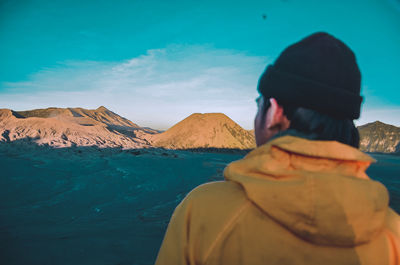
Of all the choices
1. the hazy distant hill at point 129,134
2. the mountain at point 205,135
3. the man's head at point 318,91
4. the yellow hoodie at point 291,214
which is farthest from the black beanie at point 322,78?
the mountain at point 205,135

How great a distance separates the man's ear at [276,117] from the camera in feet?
2.68

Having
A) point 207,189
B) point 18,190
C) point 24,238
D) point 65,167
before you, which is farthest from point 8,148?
point 207,189

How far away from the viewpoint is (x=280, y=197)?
57 cm

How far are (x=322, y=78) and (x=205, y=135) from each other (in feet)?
111

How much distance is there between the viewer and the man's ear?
0.82 meters

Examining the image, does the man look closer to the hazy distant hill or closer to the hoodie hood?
the hoodie hood

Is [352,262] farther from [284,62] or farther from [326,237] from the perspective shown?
[284,62]

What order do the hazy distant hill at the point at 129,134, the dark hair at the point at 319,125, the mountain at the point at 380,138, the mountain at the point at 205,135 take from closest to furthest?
the dark hair at the point at 319,125 → the hazy distant hill at the point at 129,134 → the mountain at the point at 205,135 → the mountain at the point at 380,138

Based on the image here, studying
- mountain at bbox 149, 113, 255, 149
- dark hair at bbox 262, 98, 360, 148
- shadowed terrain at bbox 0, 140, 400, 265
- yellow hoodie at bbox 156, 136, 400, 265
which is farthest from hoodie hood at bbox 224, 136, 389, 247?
mountain at bbox 149, 113, 255, 149

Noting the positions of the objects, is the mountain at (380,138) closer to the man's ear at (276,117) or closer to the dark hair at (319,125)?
the dark hair at (319,125)

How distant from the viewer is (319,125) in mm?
739

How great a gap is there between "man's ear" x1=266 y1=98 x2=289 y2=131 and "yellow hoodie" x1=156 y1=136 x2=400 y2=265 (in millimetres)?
165

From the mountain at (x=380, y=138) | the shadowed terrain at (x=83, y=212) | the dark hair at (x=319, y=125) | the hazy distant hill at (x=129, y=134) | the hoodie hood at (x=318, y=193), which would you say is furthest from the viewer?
the mountain at (x=380, y=138)

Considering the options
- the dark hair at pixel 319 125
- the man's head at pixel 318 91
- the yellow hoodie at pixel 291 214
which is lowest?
the yellow hoodie at pixel 291 214
